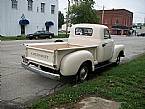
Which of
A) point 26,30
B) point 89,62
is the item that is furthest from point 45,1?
point 89,62

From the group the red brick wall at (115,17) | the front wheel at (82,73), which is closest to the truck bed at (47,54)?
the front wheel at (82,73)

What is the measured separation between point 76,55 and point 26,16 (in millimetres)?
39087

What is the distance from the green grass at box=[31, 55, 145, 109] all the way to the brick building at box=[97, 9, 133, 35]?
256ft

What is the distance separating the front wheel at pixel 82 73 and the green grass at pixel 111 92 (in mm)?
551

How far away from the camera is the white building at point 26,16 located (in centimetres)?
4344

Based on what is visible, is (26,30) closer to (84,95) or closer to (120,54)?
(120,54)

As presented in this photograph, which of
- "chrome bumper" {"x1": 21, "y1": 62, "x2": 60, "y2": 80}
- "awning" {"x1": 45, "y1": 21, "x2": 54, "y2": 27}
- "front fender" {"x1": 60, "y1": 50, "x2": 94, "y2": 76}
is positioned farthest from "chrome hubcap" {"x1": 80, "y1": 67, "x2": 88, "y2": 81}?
"awning" {"x1": 45, "y1": 21, "x2": 54, "y2": 27}

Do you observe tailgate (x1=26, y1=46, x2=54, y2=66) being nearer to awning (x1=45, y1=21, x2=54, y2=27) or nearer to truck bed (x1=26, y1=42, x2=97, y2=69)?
truck bed (x1=26, y1=42, x2=97, y2=69)

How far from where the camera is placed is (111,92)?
25.4ft

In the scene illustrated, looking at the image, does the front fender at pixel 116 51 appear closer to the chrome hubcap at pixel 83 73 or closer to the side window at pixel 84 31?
the side window at pixel 84 31

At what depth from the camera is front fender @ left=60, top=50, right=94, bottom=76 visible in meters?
8.49

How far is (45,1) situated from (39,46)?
41.5 metres

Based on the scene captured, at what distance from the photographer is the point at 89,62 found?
9.66 meters

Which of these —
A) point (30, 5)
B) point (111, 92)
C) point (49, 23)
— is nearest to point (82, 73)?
point (111, 92)
